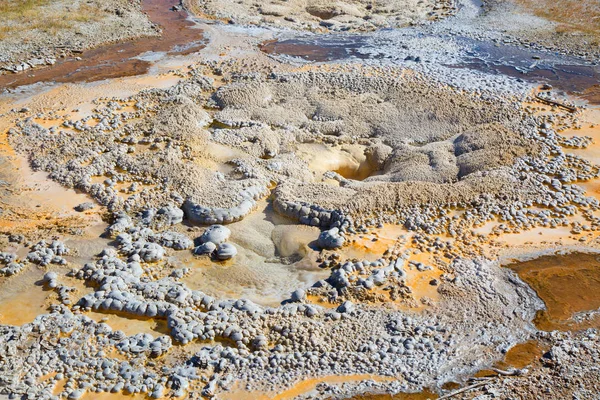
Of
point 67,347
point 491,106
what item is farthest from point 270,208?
point 491,106

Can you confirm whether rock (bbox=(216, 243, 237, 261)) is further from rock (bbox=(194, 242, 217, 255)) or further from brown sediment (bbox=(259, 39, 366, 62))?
brown sediment (bbox=(259, 39, 366, 62))

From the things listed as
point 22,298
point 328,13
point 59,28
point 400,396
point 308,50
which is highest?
point 328,13

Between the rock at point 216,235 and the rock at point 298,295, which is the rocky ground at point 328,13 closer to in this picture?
the rock at point 216,235

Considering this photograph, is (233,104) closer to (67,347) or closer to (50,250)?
(50,250)

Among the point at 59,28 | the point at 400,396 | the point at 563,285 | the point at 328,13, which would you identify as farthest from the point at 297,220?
the point at 328,13

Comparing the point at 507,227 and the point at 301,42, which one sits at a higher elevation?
the point at 301,42

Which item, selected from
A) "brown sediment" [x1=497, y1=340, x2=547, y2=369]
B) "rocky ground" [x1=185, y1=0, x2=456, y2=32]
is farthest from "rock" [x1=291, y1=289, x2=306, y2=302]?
"rocky ground" [x1=185, y1=0, x2=456, y2=32]

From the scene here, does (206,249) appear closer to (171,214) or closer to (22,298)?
(171,214)
